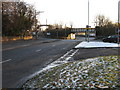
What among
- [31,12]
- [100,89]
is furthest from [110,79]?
[31,12]

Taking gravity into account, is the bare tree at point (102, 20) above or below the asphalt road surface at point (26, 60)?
above

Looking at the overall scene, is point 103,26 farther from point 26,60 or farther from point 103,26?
point 26,60

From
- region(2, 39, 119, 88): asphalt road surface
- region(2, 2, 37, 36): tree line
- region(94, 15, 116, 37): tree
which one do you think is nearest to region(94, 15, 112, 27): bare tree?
region(94, 15, 116, 37): tree

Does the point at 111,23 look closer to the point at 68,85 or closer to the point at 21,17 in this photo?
the point at 21,17

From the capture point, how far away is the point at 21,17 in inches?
2021

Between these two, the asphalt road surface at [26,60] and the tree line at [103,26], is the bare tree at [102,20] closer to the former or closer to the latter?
the tree line at [103,26]

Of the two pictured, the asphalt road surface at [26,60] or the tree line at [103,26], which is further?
the tree line at [103,26]

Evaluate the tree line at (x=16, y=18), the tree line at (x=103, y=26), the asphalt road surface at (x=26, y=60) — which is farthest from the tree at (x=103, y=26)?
the asphalt road surface at (x=26, y=60)

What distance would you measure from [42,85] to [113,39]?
33.2 metres

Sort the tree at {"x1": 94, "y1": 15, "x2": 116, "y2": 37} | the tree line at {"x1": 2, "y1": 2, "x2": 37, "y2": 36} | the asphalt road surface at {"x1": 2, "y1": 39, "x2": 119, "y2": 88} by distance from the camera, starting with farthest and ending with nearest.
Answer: the tree at {"x1": 94, "y1": 15, "x2": 116, "y2": 37}
the tree line at {"x1": 2, "y1": 2, "x2": 37, "y2": 36}
the asphalt road surface at {"x1": 2, "y1": 39, "x2": 119, "y2": 88}

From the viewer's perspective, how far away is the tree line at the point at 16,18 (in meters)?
42.6

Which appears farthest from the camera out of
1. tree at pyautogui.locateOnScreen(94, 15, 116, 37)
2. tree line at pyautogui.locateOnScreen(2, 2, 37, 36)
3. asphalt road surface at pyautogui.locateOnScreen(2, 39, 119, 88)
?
tree at pyautogui.locateOnScreen(94, 15, 116, 37)

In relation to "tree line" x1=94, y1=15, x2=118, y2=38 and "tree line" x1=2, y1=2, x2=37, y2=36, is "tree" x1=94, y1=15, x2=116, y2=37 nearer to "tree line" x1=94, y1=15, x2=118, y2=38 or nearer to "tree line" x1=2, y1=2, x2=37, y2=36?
"tree line" x1=94, y1=15, x2=118, y2=38

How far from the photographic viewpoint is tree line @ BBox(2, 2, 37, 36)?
42.6 m
